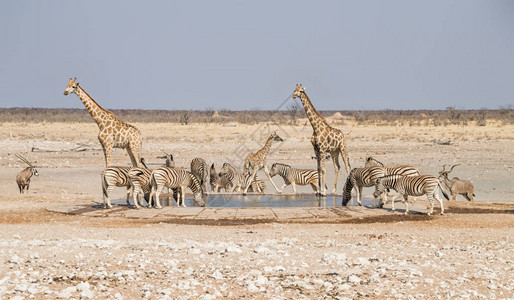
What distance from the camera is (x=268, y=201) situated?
15.2 m

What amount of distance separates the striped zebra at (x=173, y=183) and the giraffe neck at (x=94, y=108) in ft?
11.1

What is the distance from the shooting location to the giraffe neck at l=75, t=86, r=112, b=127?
16858 mm

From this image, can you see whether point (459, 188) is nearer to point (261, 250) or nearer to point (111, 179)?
point (111, 179)

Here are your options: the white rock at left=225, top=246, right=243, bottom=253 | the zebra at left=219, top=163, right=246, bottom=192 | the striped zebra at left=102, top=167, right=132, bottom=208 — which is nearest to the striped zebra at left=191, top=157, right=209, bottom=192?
the zebra at left=219, top=163, right=246, bottom=192

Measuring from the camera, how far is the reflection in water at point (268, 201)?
14742 millimetres

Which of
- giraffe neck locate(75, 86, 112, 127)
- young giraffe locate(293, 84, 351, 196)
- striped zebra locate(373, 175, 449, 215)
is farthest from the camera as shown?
giraffe neck locate(75, 86, 112, 127)

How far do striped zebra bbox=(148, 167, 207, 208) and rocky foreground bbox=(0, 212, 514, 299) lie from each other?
65.7 inches

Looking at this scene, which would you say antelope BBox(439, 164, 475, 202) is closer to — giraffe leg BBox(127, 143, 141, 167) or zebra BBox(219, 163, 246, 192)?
zebra BBox(219, 163, 246, 192)

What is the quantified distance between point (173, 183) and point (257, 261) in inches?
221

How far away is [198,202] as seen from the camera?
48.2 feet

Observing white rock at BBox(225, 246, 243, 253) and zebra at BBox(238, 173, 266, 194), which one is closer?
white rock at BBox(225, 246, 243, 253)

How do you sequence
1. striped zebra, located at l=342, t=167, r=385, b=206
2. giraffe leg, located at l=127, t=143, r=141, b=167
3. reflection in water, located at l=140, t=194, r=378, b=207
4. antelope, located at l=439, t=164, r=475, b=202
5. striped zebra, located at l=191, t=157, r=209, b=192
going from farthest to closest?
giraffe leg, located at l=127, t=143, r=141, b=167, antelope, located at l=439, t=164, r=475, b=202, striped zebra, located at l=191, t=157, r=209, b=192, reflection in water, located at l=140, t=194, r=378, b=207, striped zebra, located at l=342, t=167, r=385, b=206

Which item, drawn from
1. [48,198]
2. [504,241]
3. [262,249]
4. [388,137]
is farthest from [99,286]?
[388,137]

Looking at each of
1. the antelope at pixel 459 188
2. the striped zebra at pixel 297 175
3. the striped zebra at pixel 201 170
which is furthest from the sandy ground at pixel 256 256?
the striped zebra at pixel 297 175
